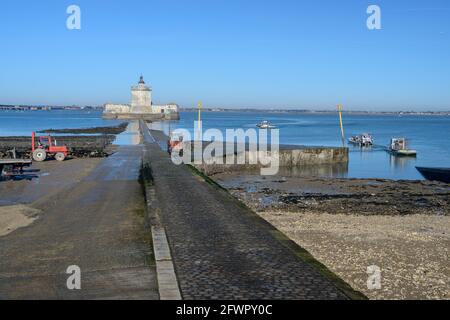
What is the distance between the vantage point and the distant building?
14470 cm

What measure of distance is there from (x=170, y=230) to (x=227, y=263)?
2.94 meters

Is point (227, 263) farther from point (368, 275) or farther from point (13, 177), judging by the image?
point (13, 177)

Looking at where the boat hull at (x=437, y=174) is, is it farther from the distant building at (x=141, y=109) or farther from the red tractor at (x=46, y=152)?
the distant building at (x=141, y=109)

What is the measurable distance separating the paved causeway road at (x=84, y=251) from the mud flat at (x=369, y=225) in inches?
156

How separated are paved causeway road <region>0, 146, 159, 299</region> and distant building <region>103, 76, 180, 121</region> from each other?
128 meters

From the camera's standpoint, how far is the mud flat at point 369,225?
9.75 meters

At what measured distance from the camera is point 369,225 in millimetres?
15516

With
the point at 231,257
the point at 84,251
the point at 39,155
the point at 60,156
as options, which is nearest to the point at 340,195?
the point at 231,257

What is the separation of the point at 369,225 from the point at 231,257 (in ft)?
25.1

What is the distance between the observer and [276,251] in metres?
9.69

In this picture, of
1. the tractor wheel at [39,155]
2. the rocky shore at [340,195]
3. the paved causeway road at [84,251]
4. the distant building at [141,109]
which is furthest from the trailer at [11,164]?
the distant building at [141,109]

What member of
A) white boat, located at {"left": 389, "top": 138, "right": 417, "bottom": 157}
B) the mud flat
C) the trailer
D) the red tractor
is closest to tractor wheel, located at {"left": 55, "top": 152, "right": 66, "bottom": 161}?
the red tractor

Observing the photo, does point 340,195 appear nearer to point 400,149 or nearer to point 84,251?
point 84,251

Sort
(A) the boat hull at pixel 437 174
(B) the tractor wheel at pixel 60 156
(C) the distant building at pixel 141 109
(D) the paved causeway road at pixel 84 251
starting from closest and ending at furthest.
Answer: (D) the paved causeway road at pixel 84 251 → (A) the boat hull at pixel 437 174 → (B) the tractor wheel at pixel 60 156 → (C) the distant building at pixel 141 109
